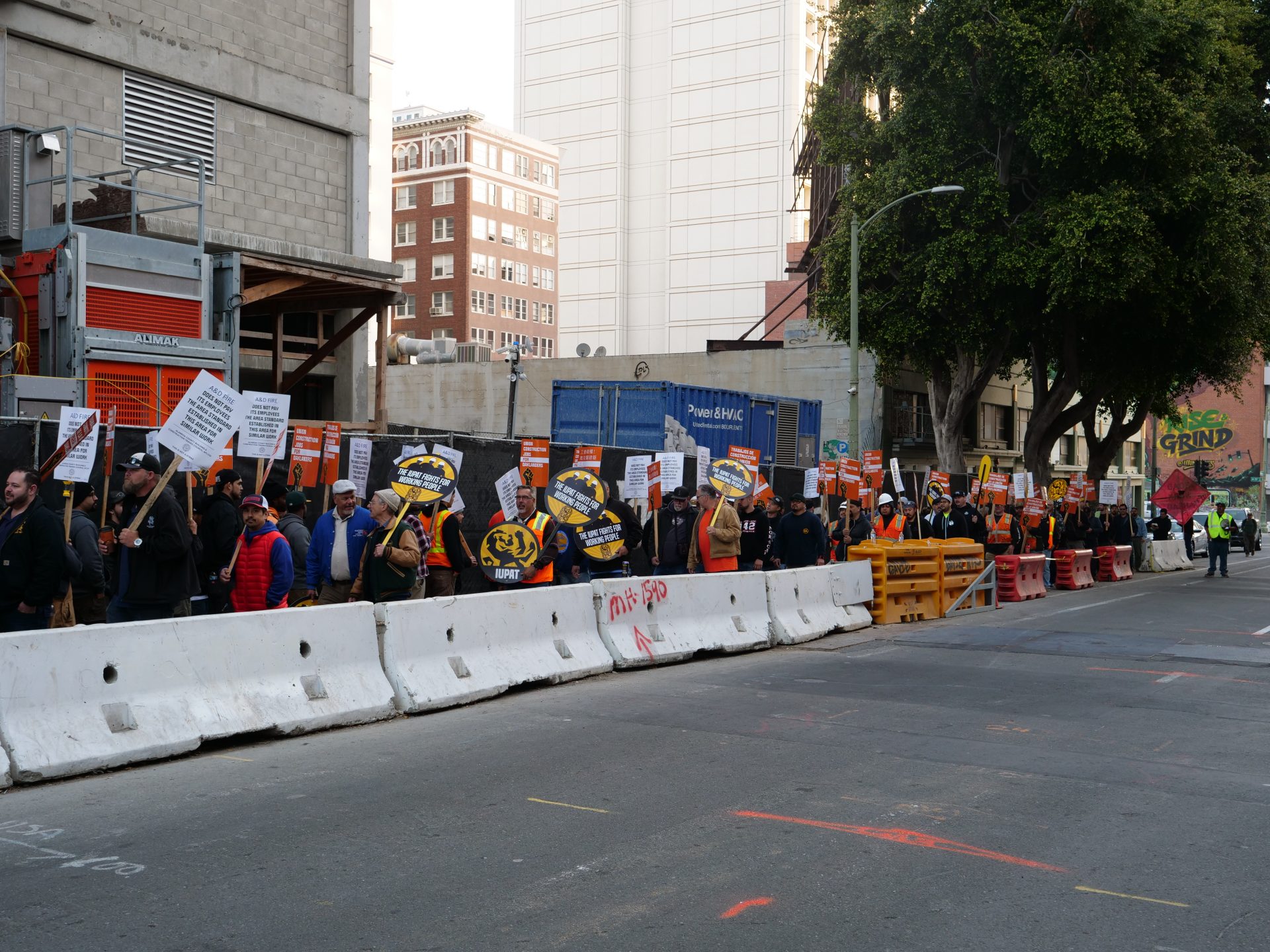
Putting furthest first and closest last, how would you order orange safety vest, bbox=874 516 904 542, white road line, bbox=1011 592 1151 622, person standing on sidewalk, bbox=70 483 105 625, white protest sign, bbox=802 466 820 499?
white protest sign, bbox=802 466 820 499, orange safety vest, bbox=874 516 904 542, white road line, bbox=1011 592 1151 622, person standing on sidewalk, bbox=70 483 105 625

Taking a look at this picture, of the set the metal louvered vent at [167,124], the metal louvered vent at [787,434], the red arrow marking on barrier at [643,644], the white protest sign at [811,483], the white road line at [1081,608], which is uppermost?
the metal louvered vent at [167,124]

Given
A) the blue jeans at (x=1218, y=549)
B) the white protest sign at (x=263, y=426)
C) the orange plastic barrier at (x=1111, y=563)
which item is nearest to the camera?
the white protest sign at (x=263, y=426)

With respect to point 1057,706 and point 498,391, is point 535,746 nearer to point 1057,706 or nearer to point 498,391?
point 1057,706

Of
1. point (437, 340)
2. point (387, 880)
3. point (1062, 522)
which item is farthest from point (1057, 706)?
point (437, 340)

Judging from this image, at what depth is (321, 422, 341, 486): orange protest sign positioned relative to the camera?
1344 centimetres

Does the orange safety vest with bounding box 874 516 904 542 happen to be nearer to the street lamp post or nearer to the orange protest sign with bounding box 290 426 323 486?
the street lamp post

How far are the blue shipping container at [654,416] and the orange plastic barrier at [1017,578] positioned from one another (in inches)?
182

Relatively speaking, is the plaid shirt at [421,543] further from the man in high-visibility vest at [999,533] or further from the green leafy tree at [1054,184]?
the green leafy tree at [1054,184]

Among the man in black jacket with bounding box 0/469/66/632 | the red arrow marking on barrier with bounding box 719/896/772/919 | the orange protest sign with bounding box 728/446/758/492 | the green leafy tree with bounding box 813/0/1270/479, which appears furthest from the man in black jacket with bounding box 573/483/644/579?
the green leafy tree with bounding box 813/0/1270/479

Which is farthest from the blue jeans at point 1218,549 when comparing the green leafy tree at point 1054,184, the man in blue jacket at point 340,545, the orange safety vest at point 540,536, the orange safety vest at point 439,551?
the man in blue jacket at point 340,545

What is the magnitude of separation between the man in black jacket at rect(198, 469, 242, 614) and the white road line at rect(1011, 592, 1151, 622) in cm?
1083

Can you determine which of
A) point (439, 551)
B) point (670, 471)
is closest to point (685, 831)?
point (439, 551)

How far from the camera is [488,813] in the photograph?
6523 mm

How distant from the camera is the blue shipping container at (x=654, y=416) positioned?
2444 centimetres
